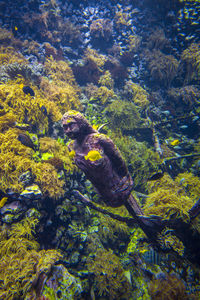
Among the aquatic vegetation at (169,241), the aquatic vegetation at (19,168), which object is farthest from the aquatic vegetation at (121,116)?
the aquatic vegetation at (169,241)

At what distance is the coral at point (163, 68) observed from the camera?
A: 7730 mm

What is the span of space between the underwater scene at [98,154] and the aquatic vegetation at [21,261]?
0.05 feet

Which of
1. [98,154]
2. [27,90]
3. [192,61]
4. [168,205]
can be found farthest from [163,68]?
[98,154]

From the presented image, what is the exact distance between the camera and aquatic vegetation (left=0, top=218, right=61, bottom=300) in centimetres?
204

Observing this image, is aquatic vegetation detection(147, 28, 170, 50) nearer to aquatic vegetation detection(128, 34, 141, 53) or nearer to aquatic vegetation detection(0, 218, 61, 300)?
aquatic vegetation detection(128, 34, 141, 53)

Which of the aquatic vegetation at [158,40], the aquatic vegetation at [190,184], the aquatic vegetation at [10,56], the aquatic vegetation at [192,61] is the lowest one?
the aquatic vegetation at [190,184]

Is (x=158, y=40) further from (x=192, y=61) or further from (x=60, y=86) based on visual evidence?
(x=60, y=86)

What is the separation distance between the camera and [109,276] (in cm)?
296

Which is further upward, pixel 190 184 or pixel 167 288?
pixel 190 184

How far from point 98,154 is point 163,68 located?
7867 mm

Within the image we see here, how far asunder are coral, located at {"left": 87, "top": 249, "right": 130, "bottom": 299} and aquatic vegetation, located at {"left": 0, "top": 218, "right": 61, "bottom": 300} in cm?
102

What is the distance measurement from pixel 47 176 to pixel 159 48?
9.64 meters

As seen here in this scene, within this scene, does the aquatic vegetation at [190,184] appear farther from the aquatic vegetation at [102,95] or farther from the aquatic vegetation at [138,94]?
the aquatic vegetation at [102,95]

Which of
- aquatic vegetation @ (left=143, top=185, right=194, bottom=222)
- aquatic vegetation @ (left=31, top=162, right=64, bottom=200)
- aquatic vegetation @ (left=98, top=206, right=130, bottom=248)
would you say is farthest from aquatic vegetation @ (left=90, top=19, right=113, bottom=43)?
aquatic vegetation @ (left=98, top=206, right=130, bottom=248)
